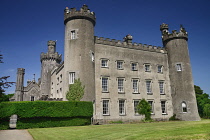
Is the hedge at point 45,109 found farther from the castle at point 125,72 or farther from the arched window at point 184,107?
the arched window at point 184,107

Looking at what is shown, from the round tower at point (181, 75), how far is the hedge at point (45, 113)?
15552 millimetres

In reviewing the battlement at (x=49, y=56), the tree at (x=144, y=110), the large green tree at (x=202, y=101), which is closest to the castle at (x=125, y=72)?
the tree at (x=144, y=110)

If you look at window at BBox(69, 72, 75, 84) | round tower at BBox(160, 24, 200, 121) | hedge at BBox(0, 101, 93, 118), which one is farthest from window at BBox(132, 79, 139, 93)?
window at BBox(69, 72, 75, 84)

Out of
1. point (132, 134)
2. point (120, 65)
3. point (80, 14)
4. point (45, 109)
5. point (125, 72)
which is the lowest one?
point (132, 134)

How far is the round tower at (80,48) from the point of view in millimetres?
23234

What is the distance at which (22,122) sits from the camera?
17156 millimetres

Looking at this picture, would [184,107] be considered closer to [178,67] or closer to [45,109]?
[178,67]

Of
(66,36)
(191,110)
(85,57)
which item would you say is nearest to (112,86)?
(85,57)

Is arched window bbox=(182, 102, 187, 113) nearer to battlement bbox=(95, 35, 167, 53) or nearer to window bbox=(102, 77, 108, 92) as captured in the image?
battlement bbox=(95, 35, 167, 53)

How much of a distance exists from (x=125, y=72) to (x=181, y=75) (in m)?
9.69

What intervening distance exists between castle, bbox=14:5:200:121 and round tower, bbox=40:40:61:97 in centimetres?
1024

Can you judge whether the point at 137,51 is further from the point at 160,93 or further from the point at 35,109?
the point at 35,109

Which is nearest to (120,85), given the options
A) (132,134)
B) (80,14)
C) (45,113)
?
(80,14)

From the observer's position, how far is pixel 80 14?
25.2 m
